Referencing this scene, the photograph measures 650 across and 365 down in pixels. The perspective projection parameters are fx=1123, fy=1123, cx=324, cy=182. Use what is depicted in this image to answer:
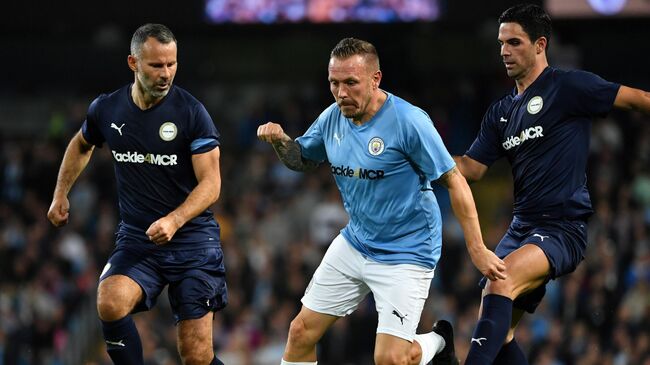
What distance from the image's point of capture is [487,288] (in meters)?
6.73

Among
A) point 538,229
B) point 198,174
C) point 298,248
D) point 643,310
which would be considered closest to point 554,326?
point 643,310

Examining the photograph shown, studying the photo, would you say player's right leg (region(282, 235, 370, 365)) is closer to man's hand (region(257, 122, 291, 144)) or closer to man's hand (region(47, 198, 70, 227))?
man's hand (region(257, 122, 291, 144))

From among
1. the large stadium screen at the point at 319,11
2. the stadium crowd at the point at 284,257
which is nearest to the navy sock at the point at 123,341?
the stadium crowd at the point at 284,257

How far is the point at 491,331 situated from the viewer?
6.61 metres

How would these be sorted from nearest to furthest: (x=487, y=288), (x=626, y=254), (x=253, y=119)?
(x=487, y=288)
(x=626, y=254)
(x=253, y=119)

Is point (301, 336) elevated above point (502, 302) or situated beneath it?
situated beneath

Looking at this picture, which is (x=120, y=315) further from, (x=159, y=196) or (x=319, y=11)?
(x=319, y=11)

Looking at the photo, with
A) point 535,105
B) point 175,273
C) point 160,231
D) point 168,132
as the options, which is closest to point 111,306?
point 175,273

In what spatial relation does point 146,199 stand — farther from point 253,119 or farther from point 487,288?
point 253,119

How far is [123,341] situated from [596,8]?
8.87 meters

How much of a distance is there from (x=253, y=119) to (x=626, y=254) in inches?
273

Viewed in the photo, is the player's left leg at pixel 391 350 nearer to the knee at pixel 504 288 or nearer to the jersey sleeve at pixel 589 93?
the knee at pixel 504 288

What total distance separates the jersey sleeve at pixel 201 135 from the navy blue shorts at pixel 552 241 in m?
1.88

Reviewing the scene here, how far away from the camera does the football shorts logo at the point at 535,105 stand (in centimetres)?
687
